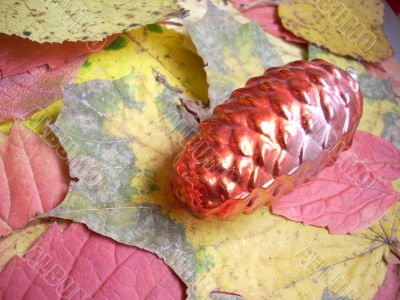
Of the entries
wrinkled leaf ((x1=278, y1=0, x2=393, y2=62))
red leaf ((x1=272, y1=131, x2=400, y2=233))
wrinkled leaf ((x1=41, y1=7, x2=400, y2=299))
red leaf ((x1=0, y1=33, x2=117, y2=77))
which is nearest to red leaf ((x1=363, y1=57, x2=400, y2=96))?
wrinkled leaf ((x1=278, y1=0, x2=393, y2=62))

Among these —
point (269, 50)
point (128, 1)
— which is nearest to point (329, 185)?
point (269, 50)

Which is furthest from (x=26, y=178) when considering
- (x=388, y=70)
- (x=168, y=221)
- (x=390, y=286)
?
(x=388, y=70)

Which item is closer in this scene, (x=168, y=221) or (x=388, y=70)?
(x=168, y=221)

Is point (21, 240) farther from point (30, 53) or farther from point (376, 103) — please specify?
point (376, 103)

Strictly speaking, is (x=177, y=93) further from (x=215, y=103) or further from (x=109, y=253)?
(x=109, y=253)

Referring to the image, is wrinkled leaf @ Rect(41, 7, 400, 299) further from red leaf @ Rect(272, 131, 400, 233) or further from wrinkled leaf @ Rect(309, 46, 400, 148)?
wrinkled leaf @ Rect(309, 46, 400, 148)

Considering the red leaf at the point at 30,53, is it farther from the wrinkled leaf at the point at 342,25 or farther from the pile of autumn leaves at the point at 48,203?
the wrinkled leaf at the point at 342,25
